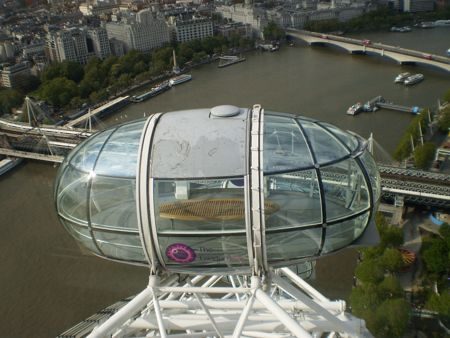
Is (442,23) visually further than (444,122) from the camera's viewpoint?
Yes

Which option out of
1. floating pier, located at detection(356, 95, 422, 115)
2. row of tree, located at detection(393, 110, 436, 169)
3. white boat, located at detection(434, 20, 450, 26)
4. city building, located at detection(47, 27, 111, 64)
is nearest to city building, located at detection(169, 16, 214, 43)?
city building, located at detection(47, 27, 111, 64)

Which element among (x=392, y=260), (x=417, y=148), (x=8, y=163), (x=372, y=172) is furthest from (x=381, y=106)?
(x=372, y=172)

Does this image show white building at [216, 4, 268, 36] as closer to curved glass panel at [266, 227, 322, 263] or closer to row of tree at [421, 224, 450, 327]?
row of tree at [421, 224, 450, 327]

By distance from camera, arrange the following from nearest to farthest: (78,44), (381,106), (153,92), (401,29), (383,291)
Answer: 1. (383,291)
2. (381,106)
3. (153,92)
4. (78,44)
5. (401,29)

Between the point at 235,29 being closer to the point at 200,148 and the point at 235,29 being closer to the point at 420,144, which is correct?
the point at 420,144

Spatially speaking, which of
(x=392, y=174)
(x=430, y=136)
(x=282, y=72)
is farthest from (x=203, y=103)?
(x=392, y=174)

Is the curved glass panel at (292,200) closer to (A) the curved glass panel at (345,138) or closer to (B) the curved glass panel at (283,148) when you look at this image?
(B) the curved glass panel at (283,148)

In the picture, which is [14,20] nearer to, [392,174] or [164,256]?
[392,174]

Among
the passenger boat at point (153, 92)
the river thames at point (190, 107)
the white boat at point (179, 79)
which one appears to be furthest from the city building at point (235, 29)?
the passenger boat at point (153, 92)
